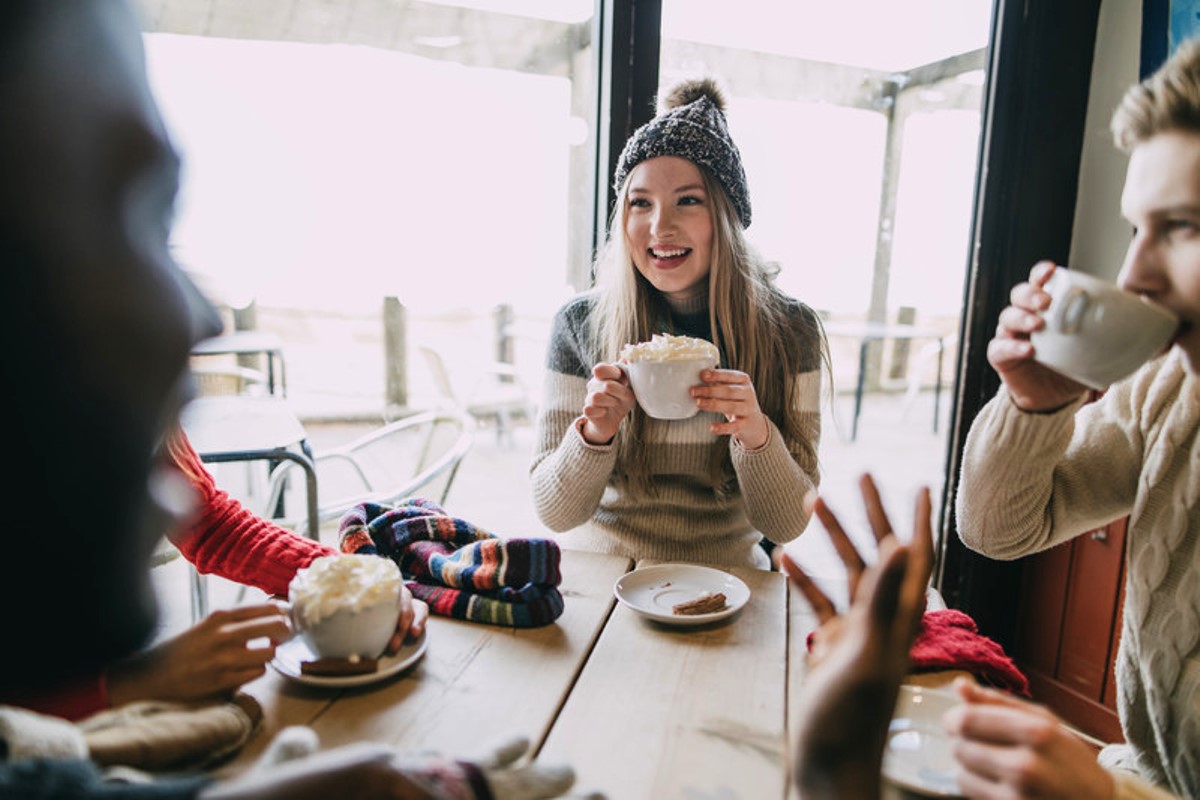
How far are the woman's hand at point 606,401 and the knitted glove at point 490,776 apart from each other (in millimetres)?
795

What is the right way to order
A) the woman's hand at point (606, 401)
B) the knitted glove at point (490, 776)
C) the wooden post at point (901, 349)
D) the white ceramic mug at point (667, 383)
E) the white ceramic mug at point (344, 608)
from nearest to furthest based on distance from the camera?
the knitted glove at point (490, 776), the white ceramic mug at point (344, 608), the white ceramic mug at point (667, 383), the woman's hand at point (606, 401), the wooden post at point (901, 349)

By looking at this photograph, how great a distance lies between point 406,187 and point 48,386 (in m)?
1.72

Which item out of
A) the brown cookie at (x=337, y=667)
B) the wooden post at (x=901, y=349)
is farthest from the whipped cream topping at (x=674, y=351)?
the wooden post at (x=901, y=349)

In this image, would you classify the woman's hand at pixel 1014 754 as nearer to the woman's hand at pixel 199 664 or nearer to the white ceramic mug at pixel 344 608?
the white ceramic mug at pixel 344 608

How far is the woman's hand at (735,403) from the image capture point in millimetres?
1303

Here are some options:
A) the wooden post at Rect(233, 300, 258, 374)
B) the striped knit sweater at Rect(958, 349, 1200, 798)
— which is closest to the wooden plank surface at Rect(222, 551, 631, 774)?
the striped knit sweater at Rect(958, 349, 1200, 798)

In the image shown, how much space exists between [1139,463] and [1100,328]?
517mm

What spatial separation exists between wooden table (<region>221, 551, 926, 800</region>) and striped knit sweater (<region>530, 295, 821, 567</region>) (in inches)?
18.4

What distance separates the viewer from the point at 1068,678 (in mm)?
2324

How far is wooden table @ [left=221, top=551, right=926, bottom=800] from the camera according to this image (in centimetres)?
75

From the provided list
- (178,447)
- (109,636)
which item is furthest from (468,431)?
(109,636)

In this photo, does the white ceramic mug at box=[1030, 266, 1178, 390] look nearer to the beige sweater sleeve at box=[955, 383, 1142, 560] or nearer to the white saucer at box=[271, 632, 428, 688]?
the beige sweater sleeve at box=[955, 383, 1142, 560]

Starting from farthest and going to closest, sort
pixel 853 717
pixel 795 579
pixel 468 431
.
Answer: pixel 468 431, pixel 795 579, pixel 853 717

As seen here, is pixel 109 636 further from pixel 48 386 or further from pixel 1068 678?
pixel 1068 678
